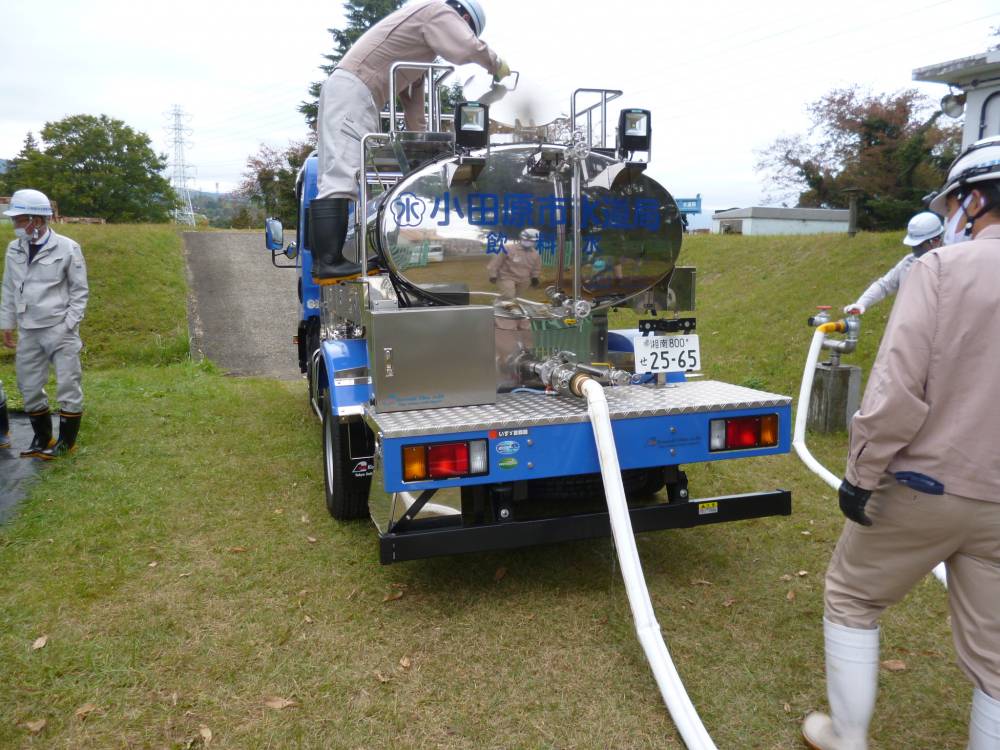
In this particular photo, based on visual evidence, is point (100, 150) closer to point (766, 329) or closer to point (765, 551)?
point (766, 329)

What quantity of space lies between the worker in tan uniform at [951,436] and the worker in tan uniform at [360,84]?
295 cm

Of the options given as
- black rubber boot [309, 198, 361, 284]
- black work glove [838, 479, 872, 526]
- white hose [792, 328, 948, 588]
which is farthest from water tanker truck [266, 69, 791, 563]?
white hose [792, 328, 948, 588]

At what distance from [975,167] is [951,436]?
0.77 m

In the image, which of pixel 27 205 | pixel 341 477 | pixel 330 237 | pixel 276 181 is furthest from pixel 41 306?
pixel 276 181

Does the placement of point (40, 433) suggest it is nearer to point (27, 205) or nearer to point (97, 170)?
point (27, 205)

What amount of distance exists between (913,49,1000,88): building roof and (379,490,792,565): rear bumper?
694 centimetres

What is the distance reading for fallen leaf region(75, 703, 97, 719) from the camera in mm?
2752

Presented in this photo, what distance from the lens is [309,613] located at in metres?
3.53

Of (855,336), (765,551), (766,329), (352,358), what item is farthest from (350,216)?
(766,329)

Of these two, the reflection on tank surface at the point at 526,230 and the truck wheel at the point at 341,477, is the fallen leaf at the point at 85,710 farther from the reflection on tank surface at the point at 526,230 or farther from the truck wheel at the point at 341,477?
the reflection on tank surface at the point at 526,230

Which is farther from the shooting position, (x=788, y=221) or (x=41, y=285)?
(x=788, y=221)

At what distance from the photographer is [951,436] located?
2084mm

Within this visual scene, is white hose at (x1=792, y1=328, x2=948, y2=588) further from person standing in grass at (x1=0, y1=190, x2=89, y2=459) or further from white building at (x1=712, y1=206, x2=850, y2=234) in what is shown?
white building at (x1=712, y1=206, x2=850, y2=234)

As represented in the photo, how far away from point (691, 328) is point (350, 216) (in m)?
2.20
